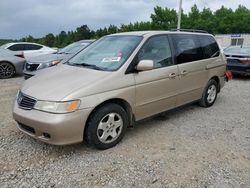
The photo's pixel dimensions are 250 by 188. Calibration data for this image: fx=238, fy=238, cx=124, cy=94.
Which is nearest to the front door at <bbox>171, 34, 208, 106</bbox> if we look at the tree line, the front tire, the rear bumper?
the front tire

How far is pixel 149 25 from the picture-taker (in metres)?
38.2

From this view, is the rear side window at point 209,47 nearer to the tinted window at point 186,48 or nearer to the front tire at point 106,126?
the tinted window at point 186,48

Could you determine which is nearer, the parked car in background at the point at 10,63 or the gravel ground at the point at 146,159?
the gravel ground at the point at 146,159

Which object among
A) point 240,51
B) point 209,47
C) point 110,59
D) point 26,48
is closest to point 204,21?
point 240,51

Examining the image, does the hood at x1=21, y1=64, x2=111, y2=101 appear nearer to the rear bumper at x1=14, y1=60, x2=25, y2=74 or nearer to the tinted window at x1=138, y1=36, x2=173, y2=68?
the tinted window at x1=138, y1=36, x2=173, y2=68

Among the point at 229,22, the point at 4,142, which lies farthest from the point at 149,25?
the point at 4,142

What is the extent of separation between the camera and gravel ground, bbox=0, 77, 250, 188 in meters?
2.72

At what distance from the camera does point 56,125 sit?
284cm

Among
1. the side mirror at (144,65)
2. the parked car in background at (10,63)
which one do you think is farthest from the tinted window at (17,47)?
the side mirror at (144,65)

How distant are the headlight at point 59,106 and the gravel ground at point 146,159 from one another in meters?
0.70

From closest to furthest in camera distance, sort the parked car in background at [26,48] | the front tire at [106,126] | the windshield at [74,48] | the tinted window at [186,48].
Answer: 1. the front tire at [106,126]
2. the tinted window at [186,48]
3. the windshield at [74,48]
4. the parked car in background at [26,48]

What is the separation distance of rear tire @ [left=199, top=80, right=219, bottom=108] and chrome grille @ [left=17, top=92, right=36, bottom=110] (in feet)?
11.5

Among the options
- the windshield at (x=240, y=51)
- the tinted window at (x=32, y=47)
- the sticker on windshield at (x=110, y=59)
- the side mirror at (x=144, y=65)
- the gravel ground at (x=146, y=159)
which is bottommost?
the gravel ground at (x=146, y=159)

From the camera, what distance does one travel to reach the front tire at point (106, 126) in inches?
123
